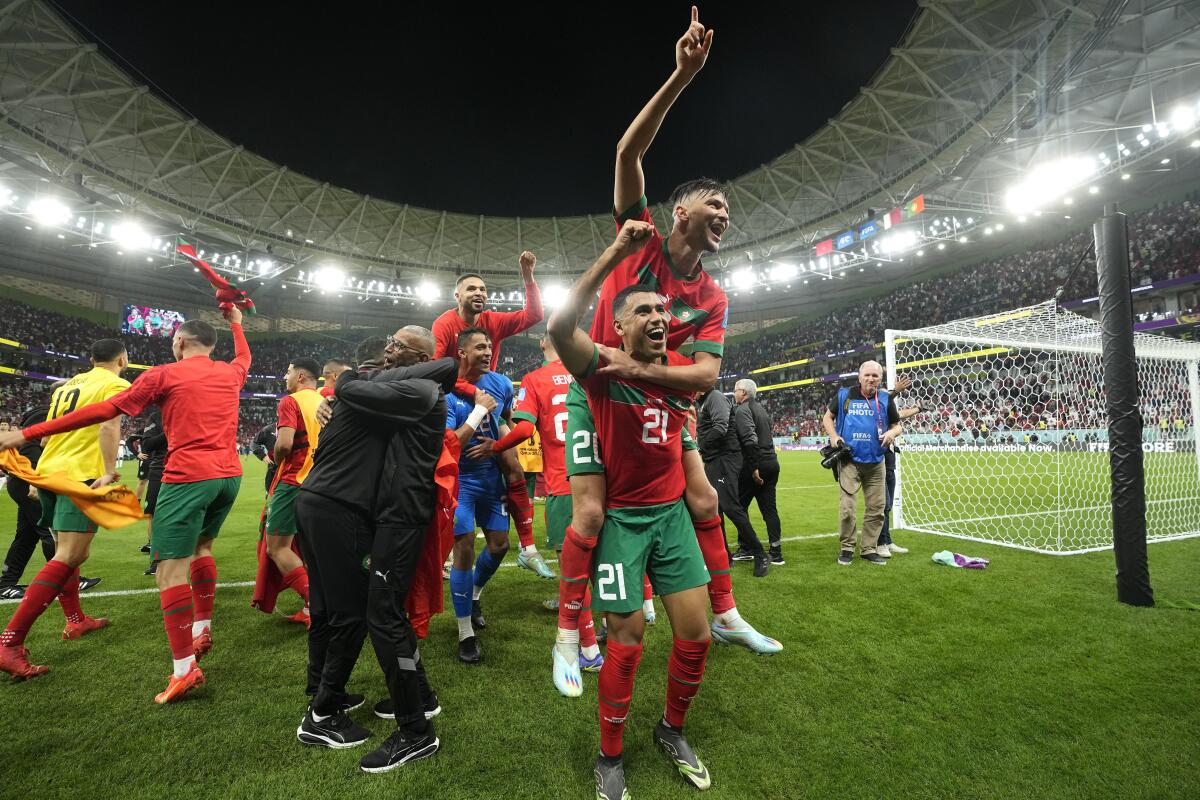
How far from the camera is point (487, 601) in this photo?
193 inches

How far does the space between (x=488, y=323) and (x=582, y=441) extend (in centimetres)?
242

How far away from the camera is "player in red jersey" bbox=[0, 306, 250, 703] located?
3037mm

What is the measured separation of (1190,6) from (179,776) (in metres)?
27.8

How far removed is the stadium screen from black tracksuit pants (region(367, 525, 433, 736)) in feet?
158

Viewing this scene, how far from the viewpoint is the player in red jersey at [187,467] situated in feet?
9.96

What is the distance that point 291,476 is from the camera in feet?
14.4

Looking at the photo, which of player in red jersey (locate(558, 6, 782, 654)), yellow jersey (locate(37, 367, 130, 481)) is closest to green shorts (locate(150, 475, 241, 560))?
yellow jersey (locate(37, 367, 130, 481))

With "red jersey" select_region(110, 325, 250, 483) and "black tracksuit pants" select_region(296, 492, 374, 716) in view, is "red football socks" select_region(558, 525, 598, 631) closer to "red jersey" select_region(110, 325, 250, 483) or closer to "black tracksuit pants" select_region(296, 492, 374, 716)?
"black tracksuit pants" select_region(296, 492, 374, 716)

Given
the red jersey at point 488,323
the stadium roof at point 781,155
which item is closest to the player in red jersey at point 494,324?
the red jersey at point 488,323

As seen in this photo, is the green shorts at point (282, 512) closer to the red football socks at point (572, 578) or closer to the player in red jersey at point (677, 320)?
the red football socks at point (572, 578)

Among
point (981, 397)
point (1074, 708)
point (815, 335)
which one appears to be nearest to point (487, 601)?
point (1074, 708)

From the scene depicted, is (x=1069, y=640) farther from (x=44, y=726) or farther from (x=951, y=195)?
(x=951, y=195)

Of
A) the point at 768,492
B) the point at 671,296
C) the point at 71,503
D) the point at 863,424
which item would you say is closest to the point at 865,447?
the point at 863,424

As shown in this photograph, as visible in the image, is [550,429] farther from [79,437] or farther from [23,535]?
[23,535]
